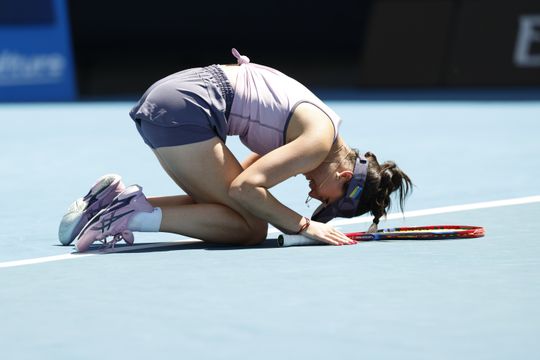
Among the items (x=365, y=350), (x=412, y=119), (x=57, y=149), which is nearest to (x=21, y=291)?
(x=365, y=350)

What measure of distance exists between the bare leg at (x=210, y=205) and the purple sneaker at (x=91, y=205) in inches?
11.0

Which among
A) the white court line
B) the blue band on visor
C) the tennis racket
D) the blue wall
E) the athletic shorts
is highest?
the athletic shorts

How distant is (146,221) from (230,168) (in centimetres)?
49

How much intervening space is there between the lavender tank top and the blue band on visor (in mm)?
208

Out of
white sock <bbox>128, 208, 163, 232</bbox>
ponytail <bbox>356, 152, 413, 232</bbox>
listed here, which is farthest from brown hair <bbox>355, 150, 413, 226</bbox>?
white sock <bbox>128, 208, 163, 232</bbox>

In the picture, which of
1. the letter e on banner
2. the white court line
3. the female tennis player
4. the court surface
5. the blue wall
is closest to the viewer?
the court surface

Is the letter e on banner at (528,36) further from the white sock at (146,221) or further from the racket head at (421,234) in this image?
the white sock at (146,221)

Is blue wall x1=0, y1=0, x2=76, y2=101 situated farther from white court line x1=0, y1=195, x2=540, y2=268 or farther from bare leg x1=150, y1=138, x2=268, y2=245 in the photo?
bare leg x1=150, y1=138, x2=268, y2=245

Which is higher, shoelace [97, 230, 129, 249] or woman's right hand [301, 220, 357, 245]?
woman's right hand [301, 220, 357, 245]

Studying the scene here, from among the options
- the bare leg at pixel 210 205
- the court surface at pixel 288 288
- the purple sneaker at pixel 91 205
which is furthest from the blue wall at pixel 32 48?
the bare leg at pixel 210 205

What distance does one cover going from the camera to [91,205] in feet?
19.2

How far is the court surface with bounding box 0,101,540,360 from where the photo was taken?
388cm

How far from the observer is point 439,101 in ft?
49.1

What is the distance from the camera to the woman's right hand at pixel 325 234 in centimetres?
570
